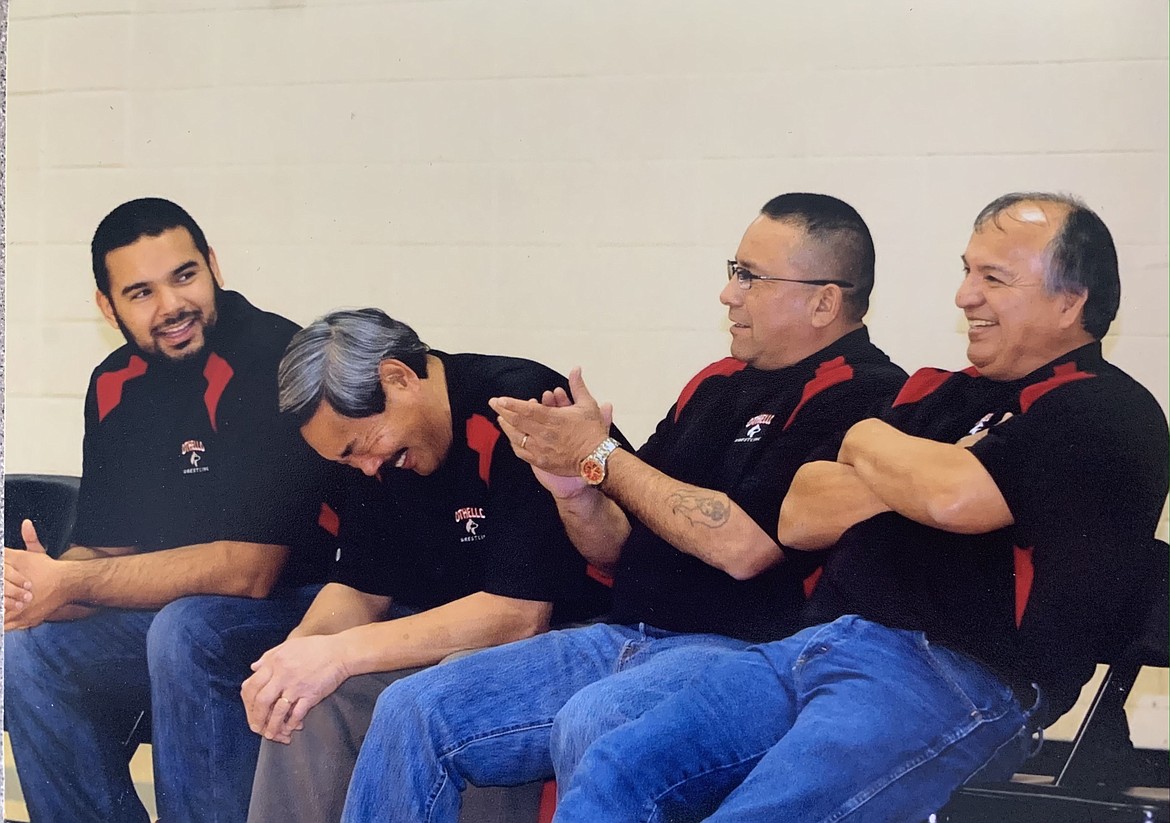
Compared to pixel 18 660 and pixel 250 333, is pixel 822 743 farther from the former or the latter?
pixel 18 660

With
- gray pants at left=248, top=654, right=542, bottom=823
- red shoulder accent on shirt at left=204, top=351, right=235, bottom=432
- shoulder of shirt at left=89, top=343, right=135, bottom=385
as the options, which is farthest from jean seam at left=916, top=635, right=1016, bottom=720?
shoulder of shirt at left=89, top=343, right=135, bottom=385

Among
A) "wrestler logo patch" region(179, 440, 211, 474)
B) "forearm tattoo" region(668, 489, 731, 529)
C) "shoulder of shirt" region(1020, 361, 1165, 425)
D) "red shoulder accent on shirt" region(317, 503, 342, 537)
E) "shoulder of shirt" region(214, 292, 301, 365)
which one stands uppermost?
"shoulder of shirt" region(1020, 361, 1165, 425)

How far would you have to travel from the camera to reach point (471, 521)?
2240mm

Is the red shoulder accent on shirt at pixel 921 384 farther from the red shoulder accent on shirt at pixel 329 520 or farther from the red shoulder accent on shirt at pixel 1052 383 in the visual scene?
the red shoulder accent on shirt at pixel 329 520

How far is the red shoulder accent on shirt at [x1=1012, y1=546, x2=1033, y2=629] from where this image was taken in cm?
191

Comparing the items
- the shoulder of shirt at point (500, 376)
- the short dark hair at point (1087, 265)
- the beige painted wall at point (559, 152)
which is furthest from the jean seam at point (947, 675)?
the shoulder of shirt at point (500, 376)

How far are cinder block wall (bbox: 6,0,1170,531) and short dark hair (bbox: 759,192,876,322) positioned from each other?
2 cm

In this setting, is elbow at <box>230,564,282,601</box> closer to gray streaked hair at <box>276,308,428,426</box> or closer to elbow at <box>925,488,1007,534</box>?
gray streaked hair at <box>276,308,428,426</box>

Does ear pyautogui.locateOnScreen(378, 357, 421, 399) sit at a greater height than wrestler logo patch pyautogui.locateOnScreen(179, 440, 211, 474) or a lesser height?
greater

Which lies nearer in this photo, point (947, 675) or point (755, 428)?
point (947, 675)

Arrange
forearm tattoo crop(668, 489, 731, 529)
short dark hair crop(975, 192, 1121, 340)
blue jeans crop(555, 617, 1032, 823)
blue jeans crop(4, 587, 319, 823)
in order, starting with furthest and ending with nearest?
blue jeans crop(4, 587, 319, 823) → forearm tattoo crop(668, 489, 731, 529) → short dark hair crop(975, 192, 1121, 340) → blue jeans crop(555, 617, 1032, 823)

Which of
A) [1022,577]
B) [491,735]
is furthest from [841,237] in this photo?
[491,735]

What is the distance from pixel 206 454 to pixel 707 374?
1.06 meters

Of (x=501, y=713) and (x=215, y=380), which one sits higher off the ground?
(x=215, y=380)
